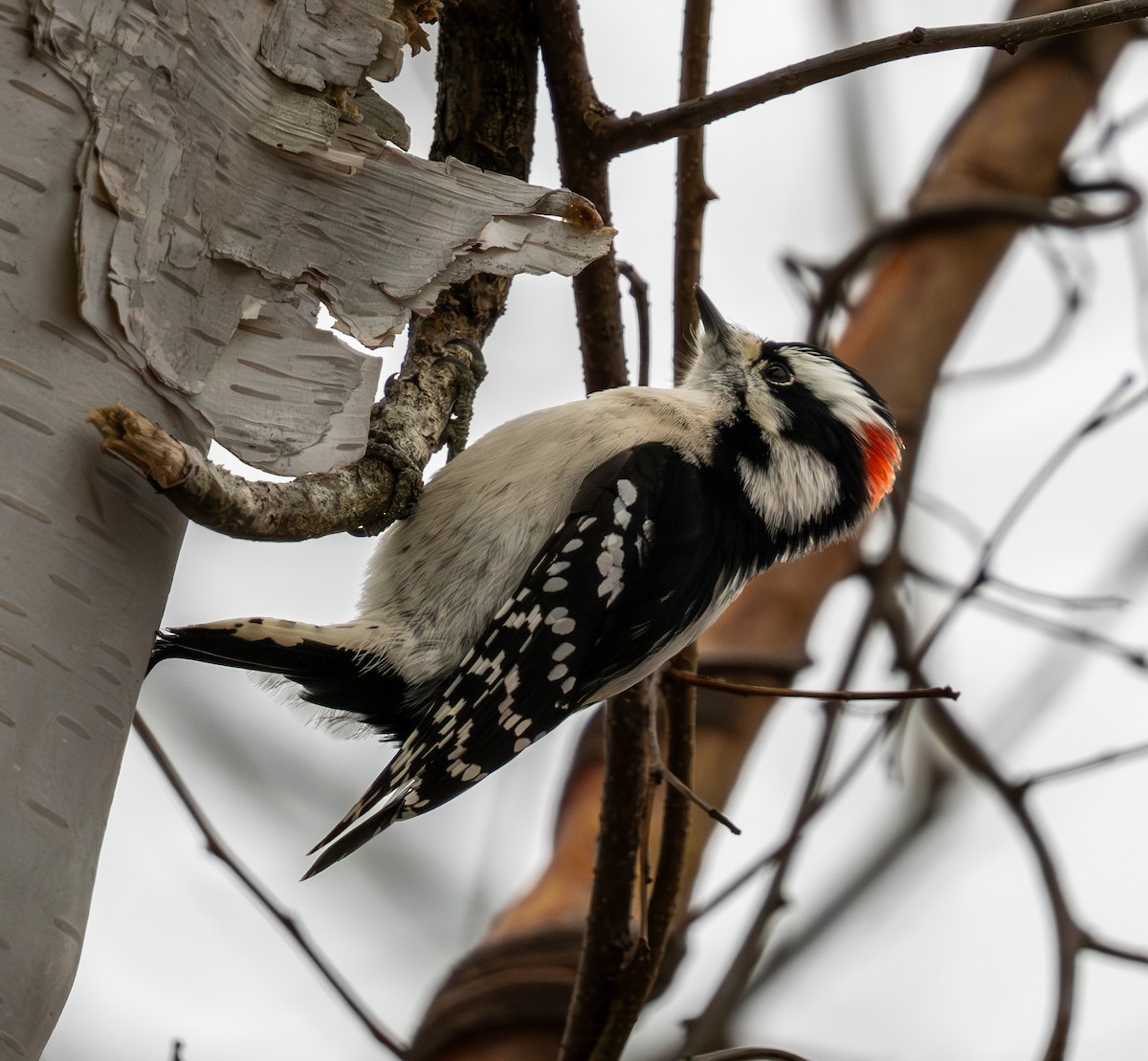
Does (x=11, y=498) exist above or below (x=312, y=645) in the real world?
above

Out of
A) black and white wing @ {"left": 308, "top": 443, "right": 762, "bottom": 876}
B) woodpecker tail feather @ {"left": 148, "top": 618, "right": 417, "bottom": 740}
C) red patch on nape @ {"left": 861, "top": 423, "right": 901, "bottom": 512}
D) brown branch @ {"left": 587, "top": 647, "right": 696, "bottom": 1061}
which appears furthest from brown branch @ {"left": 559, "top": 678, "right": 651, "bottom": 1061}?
red patch on nape @ {"left": 861, "top": 423, "right": 901, "bottom": 512}

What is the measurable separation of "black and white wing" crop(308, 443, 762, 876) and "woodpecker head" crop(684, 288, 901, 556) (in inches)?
11.6

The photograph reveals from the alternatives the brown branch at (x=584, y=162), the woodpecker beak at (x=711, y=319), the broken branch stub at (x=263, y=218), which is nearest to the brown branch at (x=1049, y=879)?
the woodpecker beak at (x=711, y=319)

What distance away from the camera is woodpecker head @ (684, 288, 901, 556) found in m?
2.84

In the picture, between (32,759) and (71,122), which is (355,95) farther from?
(32,759)

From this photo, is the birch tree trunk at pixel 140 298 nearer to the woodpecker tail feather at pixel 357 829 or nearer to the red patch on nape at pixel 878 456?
the woodpecker tail feather at pixel 357 829

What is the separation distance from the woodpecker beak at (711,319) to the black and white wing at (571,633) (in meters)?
0.63

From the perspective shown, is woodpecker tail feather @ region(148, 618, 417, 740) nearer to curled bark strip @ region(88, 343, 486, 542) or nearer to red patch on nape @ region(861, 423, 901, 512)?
curled bark strip @ region(88, 343, 486, 542)

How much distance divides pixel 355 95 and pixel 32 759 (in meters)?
1.19

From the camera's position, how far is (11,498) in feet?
4.55

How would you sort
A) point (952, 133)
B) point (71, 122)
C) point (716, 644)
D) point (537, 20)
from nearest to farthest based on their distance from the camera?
point (71, 122)
point (537, 20)
point (716, 644)
point (952, 133)

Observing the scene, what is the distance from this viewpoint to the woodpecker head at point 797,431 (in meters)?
2.84

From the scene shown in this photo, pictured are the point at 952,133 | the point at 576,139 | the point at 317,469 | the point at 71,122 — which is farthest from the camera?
the point at 952,133

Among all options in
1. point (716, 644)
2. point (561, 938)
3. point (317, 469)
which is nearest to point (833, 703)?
point (716, 644)
